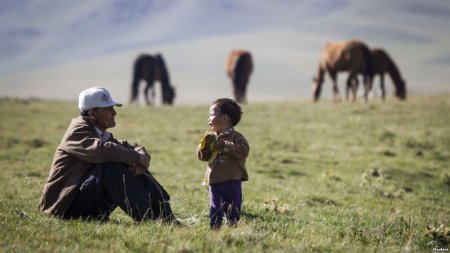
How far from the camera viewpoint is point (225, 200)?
694 cm

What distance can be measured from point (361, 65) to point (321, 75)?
11.4 feet

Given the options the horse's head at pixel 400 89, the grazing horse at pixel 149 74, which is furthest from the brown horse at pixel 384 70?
the grazing horse at pixel 149 74

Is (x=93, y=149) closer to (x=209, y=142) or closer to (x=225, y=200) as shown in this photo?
(x=209, y=142)

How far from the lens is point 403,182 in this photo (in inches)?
519

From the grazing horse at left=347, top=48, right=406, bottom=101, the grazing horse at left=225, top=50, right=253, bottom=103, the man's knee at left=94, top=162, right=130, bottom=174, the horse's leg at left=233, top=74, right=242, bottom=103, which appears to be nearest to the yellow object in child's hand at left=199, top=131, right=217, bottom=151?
the man's knee at left=94, top=162, right=130, bottom=174

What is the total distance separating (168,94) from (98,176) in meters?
29.3

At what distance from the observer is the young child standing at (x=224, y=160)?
22.4 ft

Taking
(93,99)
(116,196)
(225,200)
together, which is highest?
(93,99)

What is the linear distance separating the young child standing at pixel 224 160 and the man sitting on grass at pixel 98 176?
21.7 inches

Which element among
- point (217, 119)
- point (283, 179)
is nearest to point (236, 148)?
point (217, 119)

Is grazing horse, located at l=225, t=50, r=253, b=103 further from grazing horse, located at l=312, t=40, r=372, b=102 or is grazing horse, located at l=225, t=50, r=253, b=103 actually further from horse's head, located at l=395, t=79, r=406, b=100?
horse's head, located at l=395, t=79, r=406, b=100

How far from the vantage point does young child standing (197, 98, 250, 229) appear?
6828 millimetres

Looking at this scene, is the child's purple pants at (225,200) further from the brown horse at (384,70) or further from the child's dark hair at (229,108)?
the brown horse at (384,70)

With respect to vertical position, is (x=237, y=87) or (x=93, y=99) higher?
(x=237, y=87)
